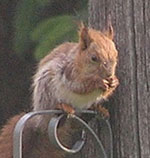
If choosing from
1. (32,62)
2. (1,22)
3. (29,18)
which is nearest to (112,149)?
(29,18)

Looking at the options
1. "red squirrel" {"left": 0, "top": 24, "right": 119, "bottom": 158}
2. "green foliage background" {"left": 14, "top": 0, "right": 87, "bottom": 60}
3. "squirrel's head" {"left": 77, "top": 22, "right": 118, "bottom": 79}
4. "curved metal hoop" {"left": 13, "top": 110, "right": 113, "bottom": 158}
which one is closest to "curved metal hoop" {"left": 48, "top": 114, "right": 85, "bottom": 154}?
"curved metal hoop" {"left": 13, "top": 110, "right": 113, "bottom": 158}

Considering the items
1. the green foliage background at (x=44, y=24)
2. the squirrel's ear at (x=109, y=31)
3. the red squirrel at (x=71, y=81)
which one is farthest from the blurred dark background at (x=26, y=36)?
the squirrel's ear at (x=109, y=31)

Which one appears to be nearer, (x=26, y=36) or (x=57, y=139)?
(x=57, y=139)

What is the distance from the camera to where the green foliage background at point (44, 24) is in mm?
3682

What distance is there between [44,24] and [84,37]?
1319 mm

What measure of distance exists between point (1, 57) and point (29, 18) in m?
0.88

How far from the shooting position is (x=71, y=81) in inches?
108

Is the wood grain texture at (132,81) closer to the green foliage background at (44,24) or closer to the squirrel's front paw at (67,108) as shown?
the squirrel's front paw at (67,108)

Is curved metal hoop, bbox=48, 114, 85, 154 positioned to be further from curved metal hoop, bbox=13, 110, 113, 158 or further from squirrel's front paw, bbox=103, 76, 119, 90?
squirrel's front paw, bbox=103, 76, 119, 90

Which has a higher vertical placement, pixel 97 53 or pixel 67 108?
pixel 97 53

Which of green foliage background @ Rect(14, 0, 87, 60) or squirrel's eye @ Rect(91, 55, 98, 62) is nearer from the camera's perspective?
squirrel's eye @ Rect(91, 55, 98, 62)

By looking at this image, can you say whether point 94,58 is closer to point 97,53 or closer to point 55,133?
point 97,53

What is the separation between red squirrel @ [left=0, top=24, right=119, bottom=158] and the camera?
2.51m

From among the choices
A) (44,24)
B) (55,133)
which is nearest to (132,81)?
(55,133)
